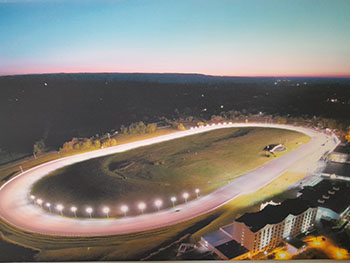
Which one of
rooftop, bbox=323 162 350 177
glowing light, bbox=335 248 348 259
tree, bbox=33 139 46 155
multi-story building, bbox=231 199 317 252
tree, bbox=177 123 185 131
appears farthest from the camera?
tree, bbox=177 123 185 131

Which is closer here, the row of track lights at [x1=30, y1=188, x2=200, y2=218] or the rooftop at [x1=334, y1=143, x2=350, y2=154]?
the row of track lights at [x1=30, y1=188, x2=200, y2=218]

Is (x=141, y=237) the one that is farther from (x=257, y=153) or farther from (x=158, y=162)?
(x=257, y=153)

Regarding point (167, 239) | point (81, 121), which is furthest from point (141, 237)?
point (81, 121)

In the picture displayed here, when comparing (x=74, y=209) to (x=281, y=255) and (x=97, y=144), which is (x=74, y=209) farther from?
(x=281, y=255)

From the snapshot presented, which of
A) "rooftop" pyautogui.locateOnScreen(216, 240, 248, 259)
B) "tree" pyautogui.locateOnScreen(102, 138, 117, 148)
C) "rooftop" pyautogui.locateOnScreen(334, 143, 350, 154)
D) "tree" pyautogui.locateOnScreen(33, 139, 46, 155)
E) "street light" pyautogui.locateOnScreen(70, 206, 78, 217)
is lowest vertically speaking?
"street light" pyautogui.locateOnScreen(70, 206, 78, 217)

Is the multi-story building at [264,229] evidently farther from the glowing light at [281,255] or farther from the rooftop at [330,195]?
the rooftop at [330,195]

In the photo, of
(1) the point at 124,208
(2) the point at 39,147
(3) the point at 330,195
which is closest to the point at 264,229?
(3) the point at 330,195

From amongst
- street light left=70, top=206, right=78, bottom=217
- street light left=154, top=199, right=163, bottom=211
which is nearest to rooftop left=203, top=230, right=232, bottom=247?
street light left=154, top=199, right=163, bottom=211

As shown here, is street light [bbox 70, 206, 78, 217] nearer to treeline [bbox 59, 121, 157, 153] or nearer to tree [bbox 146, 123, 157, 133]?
treeline [bbox 59, 121, 157, 153]
